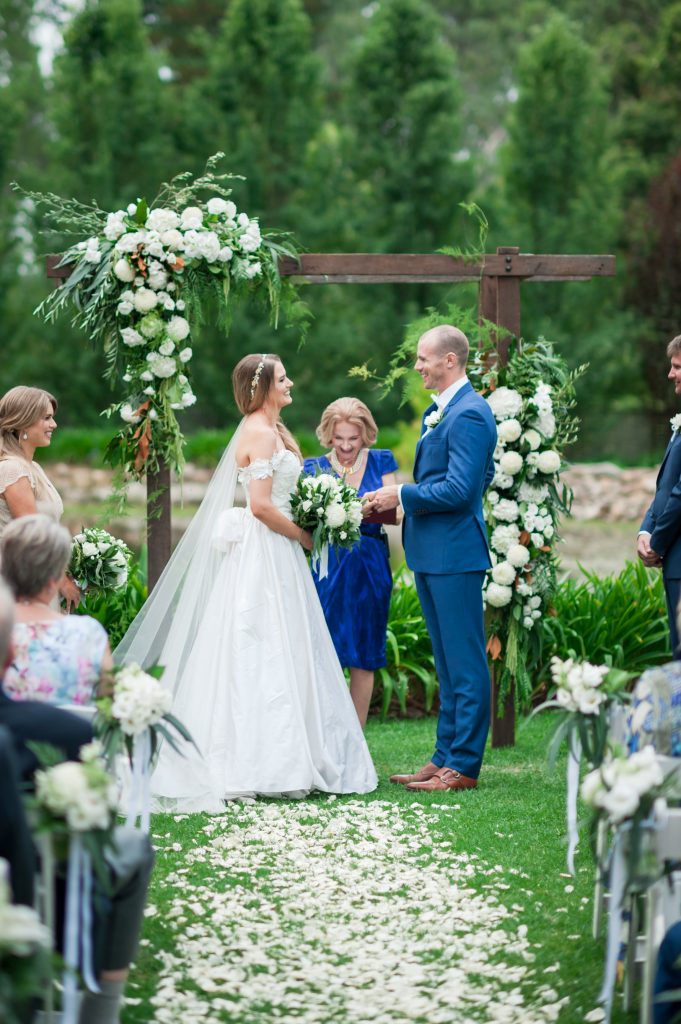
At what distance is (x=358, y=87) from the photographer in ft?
74.3

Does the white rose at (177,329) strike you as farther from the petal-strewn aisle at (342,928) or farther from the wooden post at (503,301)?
the petal-strewn aisle at (342,928)


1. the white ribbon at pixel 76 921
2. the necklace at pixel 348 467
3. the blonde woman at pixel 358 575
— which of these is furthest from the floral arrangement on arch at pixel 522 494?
the white ribbon at pixel 76 921

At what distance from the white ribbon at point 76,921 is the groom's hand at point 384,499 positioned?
10.9 ft

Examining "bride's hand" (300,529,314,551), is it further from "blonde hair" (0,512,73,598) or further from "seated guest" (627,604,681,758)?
"seated guest" (627,604,681,758)

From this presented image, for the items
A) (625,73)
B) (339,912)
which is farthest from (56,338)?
(339,912)

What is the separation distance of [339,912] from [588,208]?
19.8 metres

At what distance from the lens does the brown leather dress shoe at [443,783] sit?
5969 mm

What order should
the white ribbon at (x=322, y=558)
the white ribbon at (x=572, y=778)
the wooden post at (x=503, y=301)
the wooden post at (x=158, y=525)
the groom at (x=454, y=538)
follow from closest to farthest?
the white ribbon at (x=572, y=778)
the groom at (x=454, y=538)
the white ribbon at (x=322, y=558)
the wooden post at (x=158, y=525)
the wooden post at (x=503, y=301)

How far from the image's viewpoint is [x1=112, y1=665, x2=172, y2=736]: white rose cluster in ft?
11.4

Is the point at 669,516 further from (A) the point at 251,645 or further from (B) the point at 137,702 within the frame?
(B) the point at 137,702

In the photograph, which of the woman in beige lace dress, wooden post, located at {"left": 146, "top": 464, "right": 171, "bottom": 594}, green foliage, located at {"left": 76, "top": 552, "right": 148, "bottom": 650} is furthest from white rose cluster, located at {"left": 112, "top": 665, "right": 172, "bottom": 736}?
green foliage, located at {"left": 76, "top": 552, "right": 148, "bottom": 650}

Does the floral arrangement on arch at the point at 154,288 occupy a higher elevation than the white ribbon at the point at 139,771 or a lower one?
higher

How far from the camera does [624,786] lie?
297 cm

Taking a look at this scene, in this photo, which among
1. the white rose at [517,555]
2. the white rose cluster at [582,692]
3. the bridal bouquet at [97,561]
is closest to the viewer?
the white rose cluster at [582,692]
